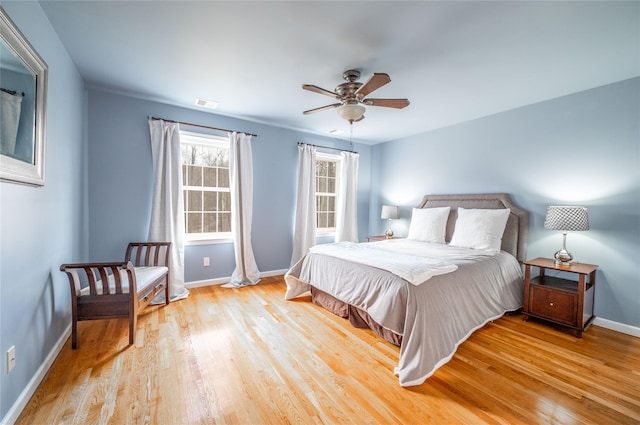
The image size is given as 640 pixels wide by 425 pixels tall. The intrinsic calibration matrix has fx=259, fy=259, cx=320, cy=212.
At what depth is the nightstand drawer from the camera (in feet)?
8.20

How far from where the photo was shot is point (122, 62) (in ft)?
7.93

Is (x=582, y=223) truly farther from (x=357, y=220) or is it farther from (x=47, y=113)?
(x=47, y=113)

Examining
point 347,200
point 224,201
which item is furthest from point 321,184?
point 224,201

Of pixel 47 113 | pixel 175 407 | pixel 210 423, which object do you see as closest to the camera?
pixel 210 423

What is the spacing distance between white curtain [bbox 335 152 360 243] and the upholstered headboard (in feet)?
5.71

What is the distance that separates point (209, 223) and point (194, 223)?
0.67 feet

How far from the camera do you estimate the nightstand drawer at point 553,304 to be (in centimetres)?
250

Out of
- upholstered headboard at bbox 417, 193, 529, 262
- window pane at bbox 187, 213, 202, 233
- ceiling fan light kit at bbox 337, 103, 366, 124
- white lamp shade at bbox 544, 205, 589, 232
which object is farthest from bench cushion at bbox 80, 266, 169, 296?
white lamp shade at bbox 544, 205, 589, 232

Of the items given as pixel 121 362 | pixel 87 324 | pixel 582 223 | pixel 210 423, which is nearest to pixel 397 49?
pixel 582 223

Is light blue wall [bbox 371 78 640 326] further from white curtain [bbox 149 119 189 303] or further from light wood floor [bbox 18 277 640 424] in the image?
white curtain [bbox 149 119 189 303]

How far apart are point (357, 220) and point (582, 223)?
3.33m

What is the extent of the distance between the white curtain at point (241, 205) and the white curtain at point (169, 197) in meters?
0.68

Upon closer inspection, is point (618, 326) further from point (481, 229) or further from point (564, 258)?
point (481, 229)

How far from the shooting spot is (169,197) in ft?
10.7
